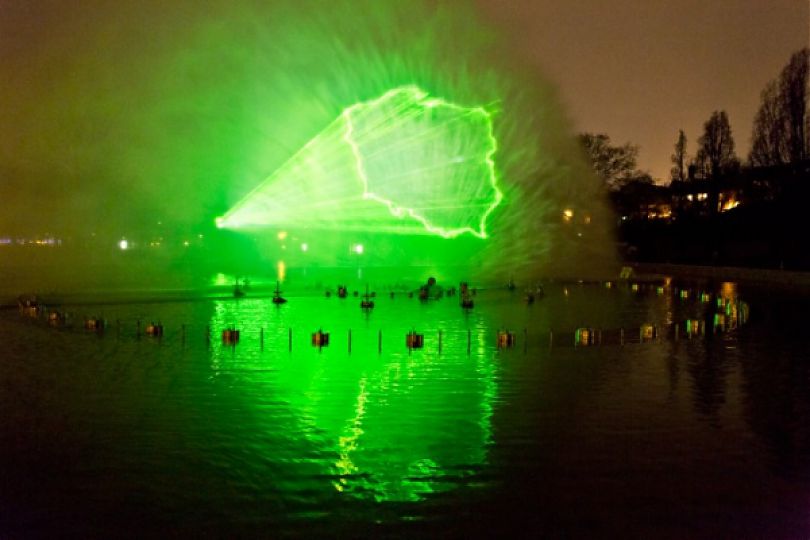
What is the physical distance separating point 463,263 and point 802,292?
28.6 metres

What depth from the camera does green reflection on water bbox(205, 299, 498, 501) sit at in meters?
7.71

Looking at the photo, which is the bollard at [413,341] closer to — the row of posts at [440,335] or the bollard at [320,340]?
the row of posts at [440,335]

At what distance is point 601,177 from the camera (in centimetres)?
6950

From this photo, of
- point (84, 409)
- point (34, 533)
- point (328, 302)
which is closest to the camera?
point (34, 533)

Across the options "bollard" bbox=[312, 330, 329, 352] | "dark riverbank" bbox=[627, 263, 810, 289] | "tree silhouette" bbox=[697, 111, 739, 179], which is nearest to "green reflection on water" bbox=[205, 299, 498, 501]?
"bollard" bbox=[312, 330, 329, 352]

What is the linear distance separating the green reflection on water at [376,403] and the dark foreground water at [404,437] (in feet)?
0.13

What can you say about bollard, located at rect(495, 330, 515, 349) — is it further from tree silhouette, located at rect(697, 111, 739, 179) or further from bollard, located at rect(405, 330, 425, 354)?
tree silhouette, located at rect(697, 111, 739, 179)

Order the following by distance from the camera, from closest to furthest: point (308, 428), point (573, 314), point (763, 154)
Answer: point (308, 428) → point (573, 314) → point (763, 154)

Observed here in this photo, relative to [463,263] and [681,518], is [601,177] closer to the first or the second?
[463,263]

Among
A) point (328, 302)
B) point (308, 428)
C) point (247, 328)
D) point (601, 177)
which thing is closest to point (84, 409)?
point (308, 428)

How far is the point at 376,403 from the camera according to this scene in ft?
35.6

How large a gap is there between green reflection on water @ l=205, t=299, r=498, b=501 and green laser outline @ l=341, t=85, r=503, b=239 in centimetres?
3401

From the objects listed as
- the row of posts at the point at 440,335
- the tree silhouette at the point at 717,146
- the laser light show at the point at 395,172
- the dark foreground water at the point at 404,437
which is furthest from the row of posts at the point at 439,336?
the tree silhouette at the point at 717,146

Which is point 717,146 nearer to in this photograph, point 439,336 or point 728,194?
point 728,194
